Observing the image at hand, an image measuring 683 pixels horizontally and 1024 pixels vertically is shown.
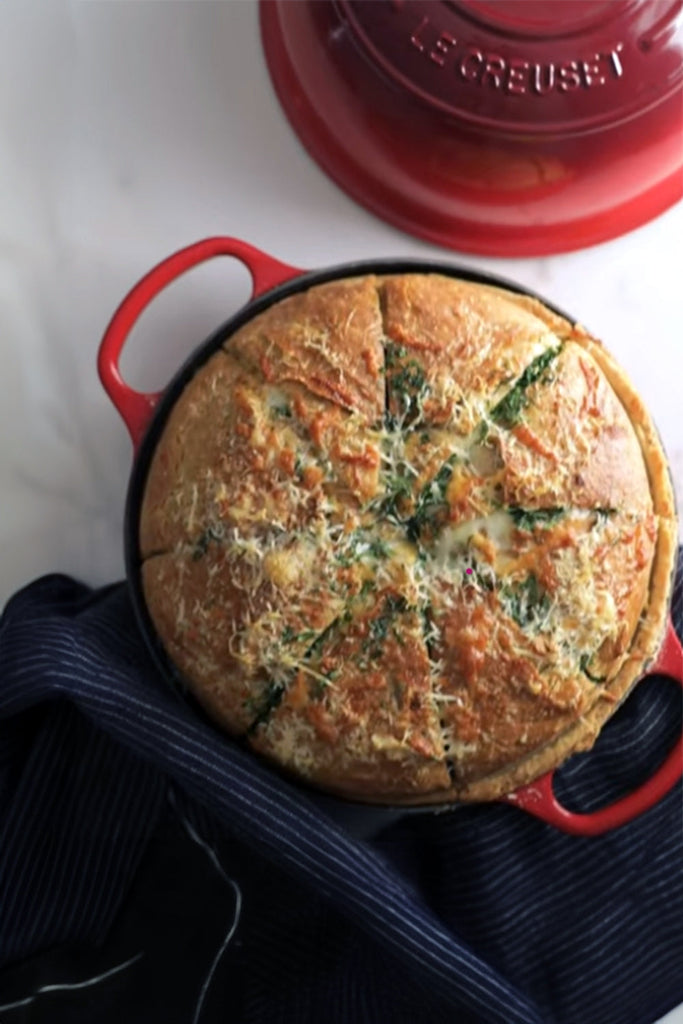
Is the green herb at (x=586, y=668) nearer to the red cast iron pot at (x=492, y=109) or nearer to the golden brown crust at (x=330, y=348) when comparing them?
the golden brown crust at (x=330, y=348)

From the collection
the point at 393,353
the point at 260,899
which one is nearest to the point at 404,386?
the point at 393,353

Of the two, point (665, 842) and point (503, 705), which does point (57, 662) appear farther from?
point (665, 842)

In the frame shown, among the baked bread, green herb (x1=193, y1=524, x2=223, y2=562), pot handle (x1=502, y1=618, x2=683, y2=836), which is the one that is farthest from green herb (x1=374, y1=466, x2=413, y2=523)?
pot handle (x1=502, y1=618, x2=683, y2=836)

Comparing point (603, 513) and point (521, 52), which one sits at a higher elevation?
point (521, 52)

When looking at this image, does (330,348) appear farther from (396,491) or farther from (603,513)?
(603,513)

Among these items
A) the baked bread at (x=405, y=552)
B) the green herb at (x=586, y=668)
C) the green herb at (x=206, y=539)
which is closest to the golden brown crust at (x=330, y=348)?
the baked bread at (x=405, y=552)

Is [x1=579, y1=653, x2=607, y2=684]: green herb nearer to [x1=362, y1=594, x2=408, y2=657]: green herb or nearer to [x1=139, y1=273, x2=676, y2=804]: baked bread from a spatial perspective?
[x1=139, y1=273, x2=676, y2=804]: baked bread
